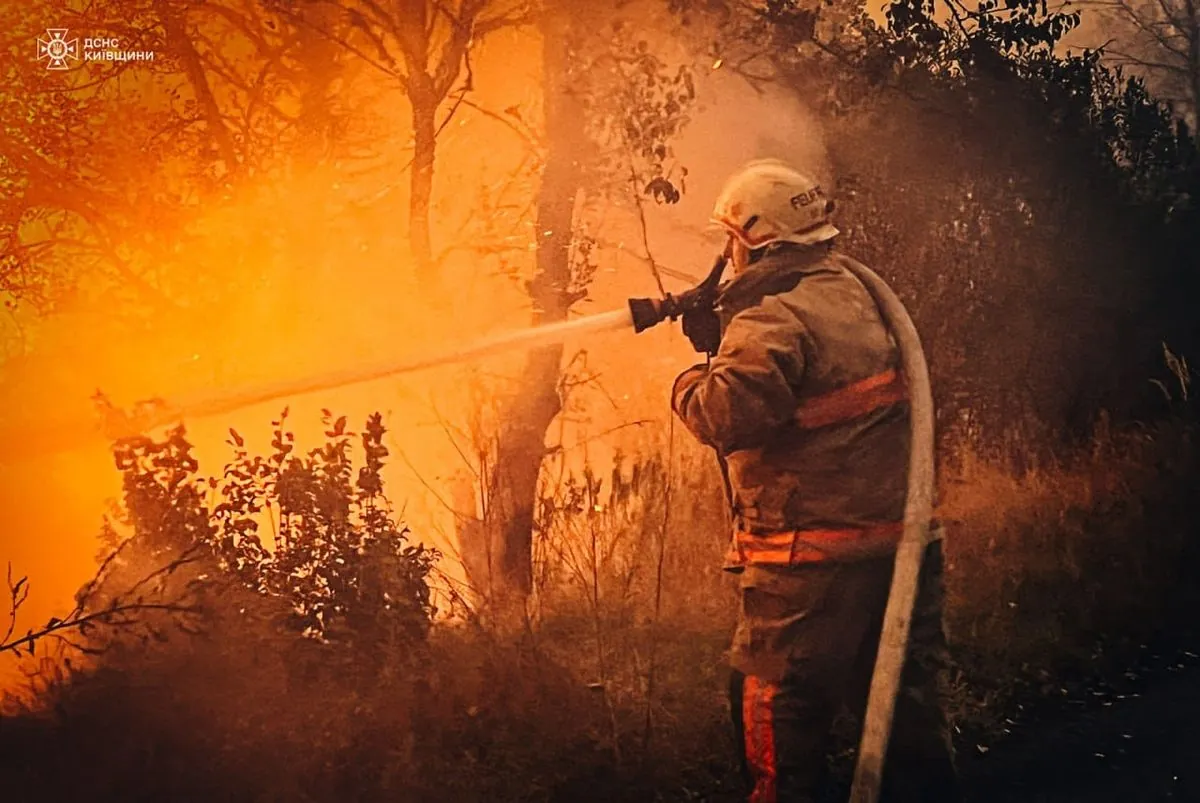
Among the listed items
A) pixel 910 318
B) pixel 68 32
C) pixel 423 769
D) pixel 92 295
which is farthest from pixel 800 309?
pixel 68 32

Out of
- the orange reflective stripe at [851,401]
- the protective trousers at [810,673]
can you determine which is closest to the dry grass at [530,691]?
the protective trousers at [810,673]

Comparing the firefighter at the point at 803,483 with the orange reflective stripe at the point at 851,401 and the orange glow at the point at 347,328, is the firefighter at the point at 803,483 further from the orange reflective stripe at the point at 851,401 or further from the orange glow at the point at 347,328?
the orange glow at the point at 347,328

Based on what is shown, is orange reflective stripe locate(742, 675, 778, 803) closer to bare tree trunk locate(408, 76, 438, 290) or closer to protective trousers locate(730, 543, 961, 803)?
protective trousers locate(730, 543, 961, 803)

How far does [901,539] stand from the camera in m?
2.94

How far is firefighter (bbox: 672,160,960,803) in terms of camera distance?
9.16 ft

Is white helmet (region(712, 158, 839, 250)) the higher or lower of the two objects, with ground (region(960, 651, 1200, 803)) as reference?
higher

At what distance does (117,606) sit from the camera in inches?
103

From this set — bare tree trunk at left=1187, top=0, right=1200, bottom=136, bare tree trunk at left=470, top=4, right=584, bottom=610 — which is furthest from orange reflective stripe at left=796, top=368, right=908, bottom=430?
bare tree trunk at left=1187, top=0, right=1200, bottom=136

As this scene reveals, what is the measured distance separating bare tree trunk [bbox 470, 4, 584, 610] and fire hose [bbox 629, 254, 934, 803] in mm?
235

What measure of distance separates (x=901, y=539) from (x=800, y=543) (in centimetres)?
31

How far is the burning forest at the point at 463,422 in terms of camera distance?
263 cm

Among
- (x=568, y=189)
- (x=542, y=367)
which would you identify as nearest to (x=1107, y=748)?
(x=542, y=367)

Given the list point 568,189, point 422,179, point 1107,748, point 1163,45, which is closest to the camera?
point 422,179

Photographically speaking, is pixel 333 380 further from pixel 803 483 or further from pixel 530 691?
pixel 803 483
